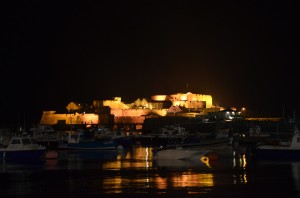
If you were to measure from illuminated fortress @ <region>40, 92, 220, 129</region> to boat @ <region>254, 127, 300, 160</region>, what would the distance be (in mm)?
69331

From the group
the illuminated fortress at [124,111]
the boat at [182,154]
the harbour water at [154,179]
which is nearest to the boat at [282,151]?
the harbour water at [154,179]

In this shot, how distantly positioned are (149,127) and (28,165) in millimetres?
66774

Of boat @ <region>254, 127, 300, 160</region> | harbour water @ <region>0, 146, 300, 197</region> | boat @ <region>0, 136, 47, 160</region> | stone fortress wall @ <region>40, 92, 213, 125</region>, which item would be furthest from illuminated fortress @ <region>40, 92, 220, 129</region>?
harbour water @ <region>0, 146, 300, 197</region>

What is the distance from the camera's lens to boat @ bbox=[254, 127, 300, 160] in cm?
3066

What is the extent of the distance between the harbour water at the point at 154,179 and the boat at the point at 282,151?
1643mm

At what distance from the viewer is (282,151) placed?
31.2 metres

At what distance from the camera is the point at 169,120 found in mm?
95625

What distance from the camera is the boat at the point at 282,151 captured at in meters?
30.7

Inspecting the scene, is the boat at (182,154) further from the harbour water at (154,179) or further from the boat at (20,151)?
the boat at (20,151)

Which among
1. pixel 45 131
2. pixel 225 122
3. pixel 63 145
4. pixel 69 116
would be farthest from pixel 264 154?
pixel 69 116

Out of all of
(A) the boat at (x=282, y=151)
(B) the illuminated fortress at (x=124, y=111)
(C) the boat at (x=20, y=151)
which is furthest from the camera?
(B) the illuminated fortress at (x=124, y=111)

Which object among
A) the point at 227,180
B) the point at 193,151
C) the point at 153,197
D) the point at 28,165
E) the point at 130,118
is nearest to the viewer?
the point at 153,197

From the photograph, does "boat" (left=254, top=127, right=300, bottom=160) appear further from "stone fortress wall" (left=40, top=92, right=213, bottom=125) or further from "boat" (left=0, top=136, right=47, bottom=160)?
"stone fortress wall" (left=40, top=92, right=213, bottom=125)

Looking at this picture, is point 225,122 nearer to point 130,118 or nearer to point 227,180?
point 130,118
